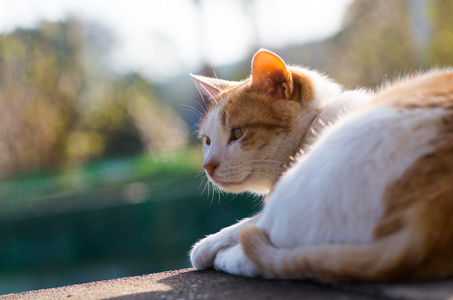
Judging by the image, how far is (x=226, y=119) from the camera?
7.29 feet

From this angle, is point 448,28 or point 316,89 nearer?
point 316,89

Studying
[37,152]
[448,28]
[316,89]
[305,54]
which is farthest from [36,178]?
[305,54]

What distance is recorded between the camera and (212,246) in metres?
2.00

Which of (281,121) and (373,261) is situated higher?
(281,121)

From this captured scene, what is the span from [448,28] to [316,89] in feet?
23.6

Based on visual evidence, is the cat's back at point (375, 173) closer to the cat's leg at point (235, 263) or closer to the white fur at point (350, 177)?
the white fur at point (350, 177)

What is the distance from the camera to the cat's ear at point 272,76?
2.17 meters

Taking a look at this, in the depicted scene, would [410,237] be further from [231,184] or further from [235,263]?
[231,184]

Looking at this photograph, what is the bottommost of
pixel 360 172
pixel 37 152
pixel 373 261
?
pixel 37 152

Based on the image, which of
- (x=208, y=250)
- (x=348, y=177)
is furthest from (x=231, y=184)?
(x=348, y=177)

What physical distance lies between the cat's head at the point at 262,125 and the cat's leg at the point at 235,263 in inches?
14.8

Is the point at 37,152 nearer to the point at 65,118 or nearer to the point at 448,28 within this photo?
the point at 65,118

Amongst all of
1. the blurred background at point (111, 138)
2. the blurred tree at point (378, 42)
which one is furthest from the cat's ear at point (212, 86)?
the blurred tree at point (378, 42)

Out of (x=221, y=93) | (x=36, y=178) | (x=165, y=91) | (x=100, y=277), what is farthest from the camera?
(x=165, y=91)
